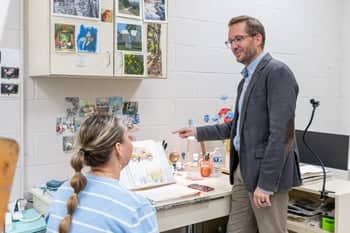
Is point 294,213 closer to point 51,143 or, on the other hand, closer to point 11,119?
point 51,143

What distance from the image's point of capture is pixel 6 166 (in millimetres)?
1238

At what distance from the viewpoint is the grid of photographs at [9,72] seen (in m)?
2.25

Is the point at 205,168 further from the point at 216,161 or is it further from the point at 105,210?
the point at 105,210

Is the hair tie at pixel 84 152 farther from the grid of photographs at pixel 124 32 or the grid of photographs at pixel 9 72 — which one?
the grid of photographs at pixel 9 72

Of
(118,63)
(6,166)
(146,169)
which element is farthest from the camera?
A: (146,169)

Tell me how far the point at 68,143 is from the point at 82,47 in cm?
64

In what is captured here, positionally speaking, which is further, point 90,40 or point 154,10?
point 154,10

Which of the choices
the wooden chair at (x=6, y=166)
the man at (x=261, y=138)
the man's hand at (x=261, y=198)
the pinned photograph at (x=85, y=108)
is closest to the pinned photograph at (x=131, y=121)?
the pinned photograph at (x=85, y=108)

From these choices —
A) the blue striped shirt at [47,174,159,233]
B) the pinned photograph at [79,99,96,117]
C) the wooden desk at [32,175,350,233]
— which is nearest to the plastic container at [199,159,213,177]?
the wooden desk at [32,175,350,233]

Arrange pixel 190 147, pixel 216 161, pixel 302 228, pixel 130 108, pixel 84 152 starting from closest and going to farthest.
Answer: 1. pixel 84 152
2. pixel 302 228
3. pixel 130 108
4. pixel 216 161
5. pixel 190 147

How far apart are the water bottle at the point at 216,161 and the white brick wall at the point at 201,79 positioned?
0.26 metres

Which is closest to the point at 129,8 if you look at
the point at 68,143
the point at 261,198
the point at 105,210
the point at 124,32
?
the point at 124,32

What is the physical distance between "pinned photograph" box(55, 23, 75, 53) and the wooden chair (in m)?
1.02

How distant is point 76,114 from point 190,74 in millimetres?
959
